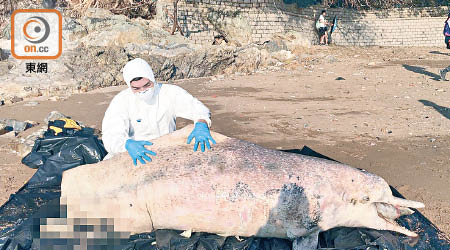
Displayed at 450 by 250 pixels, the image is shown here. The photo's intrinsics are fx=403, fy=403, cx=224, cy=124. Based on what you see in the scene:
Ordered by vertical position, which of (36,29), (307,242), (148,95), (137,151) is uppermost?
(36,29)

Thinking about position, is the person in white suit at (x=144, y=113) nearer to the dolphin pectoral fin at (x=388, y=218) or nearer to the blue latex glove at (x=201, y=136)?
the blue latex glove at (x=201, y=136)

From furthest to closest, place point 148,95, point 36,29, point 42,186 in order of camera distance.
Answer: point 36,29 → point 42,186 → point 148,95

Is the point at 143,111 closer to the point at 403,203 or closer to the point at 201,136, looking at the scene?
the point at 201,136

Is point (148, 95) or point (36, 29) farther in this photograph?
point (36, 29)

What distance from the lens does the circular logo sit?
1055cm

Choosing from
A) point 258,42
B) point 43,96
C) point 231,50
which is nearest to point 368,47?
point 258,42

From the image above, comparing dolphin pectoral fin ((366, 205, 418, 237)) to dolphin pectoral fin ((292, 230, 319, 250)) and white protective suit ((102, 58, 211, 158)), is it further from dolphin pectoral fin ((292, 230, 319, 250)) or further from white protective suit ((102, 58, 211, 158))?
white protective suit ((102, 58, 211, 158))

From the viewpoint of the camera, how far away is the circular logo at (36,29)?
10547 millimetres

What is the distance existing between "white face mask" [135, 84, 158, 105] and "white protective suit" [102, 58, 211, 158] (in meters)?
0.04

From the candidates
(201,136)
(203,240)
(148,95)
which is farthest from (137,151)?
(203,240)

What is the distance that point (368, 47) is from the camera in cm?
1798

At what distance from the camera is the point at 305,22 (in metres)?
17.1

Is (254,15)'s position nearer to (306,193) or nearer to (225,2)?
(225,2)

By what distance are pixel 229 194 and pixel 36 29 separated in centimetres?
966
